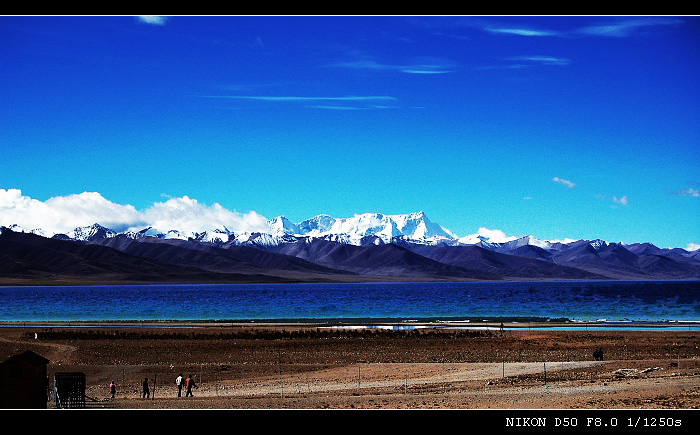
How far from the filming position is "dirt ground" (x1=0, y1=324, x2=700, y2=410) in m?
29.8

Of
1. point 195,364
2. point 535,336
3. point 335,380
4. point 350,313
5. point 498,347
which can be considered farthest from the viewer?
point 350,313

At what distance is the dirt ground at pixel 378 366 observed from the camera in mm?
29797

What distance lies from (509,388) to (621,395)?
5.50m

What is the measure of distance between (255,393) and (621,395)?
53.5ft

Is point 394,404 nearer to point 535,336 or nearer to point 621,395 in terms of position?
point 621,395

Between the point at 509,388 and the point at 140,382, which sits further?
the point at 140,382

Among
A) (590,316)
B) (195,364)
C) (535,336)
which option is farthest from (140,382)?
(590,316)

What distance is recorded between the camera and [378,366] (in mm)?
45938

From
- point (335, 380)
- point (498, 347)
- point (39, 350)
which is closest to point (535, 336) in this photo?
point (498, 347)

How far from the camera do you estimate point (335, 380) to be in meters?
40.3

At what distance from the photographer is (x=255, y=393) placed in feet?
115
